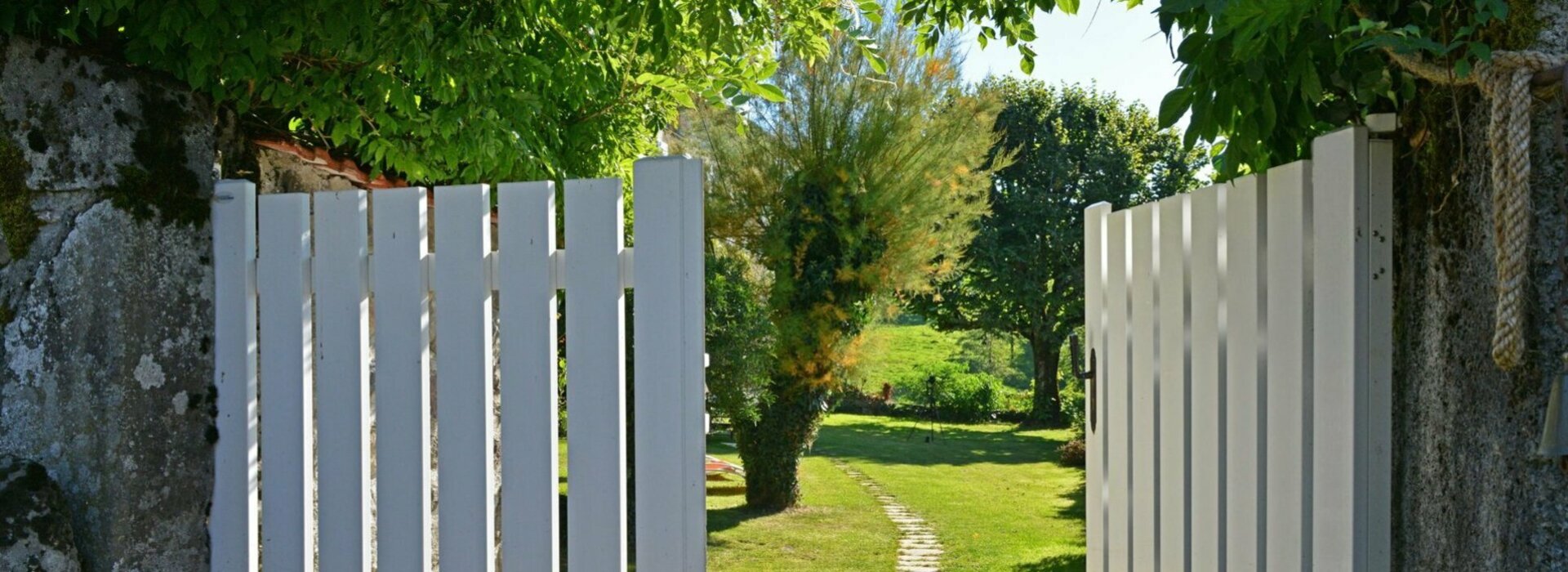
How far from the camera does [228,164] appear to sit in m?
2.91

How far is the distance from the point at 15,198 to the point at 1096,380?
2.78 m

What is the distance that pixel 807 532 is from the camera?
11289 millimetres

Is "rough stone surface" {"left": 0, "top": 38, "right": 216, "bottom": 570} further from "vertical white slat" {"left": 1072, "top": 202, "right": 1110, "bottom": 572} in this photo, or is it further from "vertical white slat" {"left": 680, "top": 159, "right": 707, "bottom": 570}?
"vertical white slat" {"left": 1072, "top": 202, "right": 1110, "bottom": 572}

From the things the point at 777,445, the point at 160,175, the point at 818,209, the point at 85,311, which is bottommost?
the point at 777,445

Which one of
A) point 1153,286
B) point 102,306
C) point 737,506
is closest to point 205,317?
point 102,306

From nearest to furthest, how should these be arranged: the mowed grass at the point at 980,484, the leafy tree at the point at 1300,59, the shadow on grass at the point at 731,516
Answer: the leafy tree at the point at 1300,59
the mowed grass at the point at 980,484
the shadow on grass at the point at 731,516

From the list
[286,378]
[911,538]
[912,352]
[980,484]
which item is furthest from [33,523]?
[912,352]

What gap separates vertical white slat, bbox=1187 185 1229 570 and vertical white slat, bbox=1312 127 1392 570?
465 mm

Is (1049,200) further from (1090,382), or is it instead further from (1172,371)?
(1172,371)

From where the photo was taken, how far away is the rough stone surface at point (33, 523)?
2.42 meters

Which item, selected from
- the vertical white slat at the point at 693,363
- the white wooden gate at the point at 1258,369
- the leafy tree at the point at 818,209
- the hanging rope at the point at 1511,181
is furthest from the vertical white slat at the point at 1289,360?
the leafy tree at the point at 818,209

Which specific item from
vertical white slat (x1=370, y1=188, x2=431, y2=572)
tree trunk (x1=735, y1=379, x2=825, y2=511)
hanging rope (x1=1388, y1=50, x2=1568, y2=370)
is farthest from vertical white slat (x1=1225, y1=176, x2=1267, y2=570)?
tree trunk (x1=735, y1=379, x2=825, y2=511)

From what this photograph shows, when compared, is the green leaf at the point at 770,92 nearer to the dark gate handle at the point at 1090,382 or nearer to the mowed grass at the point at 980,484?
the dark gate handle at the point at 1090,382

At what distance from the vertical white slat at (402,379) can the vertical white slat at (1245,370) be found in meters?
1.66
